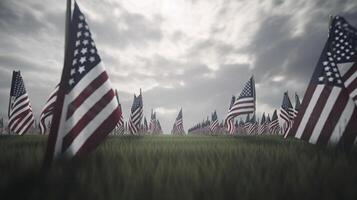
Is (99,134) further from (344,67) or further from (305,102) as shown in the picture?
(344,67)

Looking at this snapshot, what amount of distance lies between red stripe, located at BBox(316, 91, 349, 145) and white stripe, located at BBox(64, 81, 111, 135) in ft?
19.2

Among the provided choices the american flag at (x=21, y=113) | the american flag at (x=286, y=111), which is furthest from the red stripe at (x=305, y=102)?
the american flag at (x=286, y=111)

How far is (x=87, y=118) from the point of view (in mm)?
4801

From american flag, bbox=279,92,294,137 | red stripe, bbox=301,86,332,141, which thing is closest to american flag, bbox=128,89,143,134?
american flag, bbox=279,92,294,137

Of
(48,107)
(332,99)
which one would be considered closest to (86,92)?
(332,99)

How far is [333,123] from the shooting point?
594 centimetres

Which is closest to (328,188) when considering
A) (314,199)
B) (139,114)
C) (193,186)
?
(314,199)

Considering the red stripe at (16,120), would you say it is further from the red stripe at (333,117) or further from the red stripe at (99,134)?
the red stripe at (333,117)

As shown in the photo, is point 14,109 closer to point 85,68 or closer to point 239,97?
point 85,68

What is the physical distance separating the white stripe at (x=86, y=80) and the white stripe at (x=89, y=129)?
65cm

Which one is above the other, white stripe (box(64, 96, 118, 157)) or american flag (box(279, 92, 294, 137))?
american flag (box(279, 92, 294, 137))

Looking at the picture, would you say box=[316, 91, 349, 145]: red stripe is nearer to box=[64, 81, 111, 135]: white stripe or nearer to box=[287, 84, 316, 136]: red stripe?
box=[287, 84, 316, 136]: red stripe

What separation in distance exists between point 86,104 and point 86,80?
21.8 inches

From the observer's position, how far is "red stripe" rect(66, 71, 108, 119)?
182 inches
